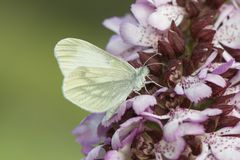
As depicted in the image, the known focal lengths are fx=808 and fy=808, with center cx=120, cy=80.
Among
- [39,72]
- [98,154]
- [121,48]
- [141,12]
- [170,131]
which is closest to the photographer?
[170,131]

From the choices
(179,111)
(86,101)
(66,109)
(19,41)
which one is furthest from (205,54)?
(19,41)

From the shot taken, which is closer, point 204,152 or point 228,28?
point 204,152

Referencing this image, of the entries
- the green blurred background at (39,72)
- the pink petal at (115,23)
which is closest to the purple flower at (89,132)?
the pink petal at (115,23)

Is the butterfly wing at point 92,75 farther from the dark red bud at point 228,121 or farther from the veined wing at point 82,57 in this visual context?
the dark red bud at point 228,121

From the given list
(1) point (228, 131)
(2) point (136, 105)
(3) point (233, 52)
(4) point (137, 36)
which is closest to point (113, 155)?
(2) point (136, 105)

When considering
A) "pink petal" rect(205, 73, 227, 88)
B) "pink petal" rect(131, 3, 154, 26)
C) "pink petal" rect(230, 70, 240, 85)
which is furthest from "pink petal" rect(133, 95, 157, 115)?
"pink petal" rect(131, 3, 154, 26)

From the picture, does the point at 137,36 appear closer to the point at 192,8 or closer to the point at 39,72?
the point at 192,8

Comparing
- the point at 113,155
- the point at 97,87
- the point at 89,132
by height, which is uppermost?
the point at 97,87
